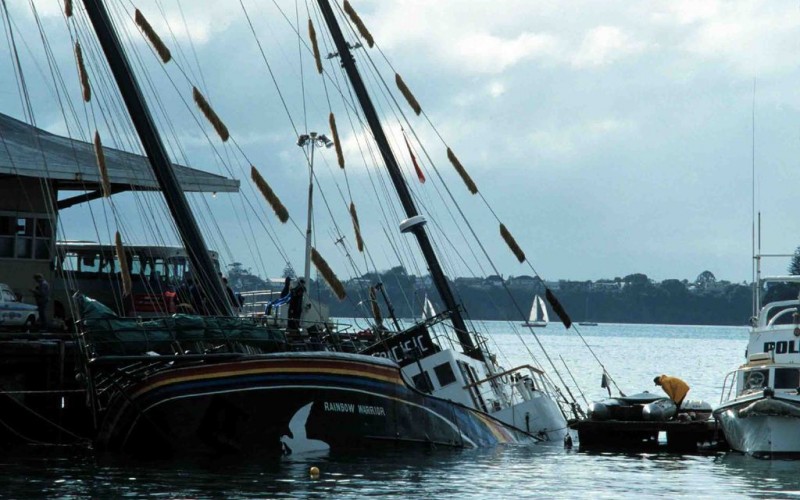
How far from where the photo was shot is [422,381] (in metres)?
36.4

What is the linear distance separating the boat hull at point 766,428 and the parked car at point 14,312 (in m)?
19.8

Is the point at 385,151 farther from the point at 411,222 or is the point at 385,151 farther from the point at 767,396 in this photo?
the point at 767,396

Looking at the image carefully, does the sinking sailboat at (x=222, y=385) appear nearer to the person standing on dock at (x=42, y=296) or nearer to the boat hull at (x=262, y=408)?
the boat hull at (x=262, y=408)

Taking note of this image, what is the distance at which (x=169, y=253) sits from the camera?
58.9 metres

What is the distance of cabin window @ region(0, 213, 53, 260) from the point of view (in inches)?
2032

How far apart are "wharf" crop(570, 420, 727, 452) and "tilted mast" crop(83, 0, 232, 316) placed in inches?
A: 482

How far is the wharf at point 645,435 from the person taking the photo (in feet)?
130

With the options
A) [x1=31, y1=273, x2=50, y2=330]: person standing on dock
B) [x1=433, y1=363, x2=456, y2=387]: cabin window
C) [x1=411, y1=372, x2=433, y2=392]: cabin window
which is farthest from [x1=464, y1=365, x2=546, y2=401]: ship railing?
[x1=31, y1=273, x2=50, y2=330]: person standing on dock

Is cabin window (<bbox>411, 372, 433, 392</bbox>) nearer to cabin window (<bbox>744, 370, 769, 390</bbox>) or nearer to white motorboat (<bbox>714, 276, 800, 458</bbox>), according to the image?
white motorboat (<bbox>714, 276, 800, 458</bbox>)

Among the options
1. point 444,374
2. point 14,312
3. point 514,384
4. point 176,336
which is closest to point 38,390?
point 176,336

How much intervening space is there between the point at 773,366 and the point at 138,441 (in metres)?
18.4

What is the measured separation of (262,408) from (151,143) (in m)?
7.54

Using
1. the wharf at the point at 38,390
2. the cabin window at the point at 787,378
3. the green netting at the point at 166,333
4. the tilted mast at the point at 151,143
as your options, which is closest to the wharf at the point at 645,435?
the cabin window at the point at 787,378

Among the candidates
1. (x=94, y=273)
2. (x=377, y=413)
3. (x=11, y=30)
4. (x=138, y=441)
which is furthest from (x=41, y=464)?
(x=94, y=273)
